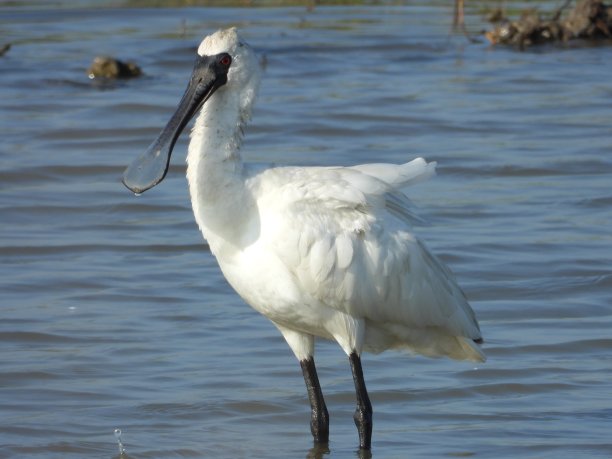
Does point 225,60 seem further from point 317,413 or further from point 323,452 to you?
point 323,452

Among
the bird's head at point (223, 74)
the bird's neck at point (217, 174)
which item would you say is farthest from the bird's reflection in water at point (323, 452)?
the bird's head at point (223, 74)

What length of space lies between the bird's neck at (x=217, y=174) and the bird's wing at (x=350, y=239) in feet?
0.38

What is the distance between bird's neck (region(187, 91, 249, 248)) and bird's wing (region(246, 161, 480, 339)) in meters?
0.11

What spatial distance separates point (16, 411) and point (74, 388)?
509 mm

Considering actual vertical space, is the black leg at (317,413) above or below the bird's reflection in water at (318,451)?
above

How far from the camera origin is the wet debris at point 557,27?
2062 centimetres

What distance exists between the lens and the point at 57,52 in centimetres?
2047

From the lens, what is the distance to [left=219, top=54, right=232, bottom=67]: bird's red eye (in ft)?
23.5

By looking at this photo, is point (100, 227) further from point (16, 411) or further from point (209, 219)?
point (209, 219)

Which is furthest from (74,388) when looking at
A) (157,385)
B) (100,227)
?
(100,227)

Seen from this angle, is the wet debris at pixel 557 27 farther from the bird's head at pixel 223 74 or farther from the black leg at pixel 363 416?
the bird's head at pixel 223 74

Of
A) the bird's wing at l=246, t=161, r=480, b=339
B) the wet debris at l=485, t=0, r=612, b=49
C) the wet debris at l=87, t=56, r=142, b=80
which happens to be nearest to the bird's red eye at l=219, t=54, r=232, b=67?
the bird's wing at l=246, t=161, r=480, b=339

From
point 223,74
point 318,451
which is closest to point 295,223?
point 223,74

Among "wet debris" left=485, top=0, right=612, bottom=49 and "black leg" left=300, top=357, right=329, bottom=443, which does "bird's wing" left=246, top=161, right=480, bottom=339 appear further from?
"wet debris" left=485, top=0, right=612, bottom=49
